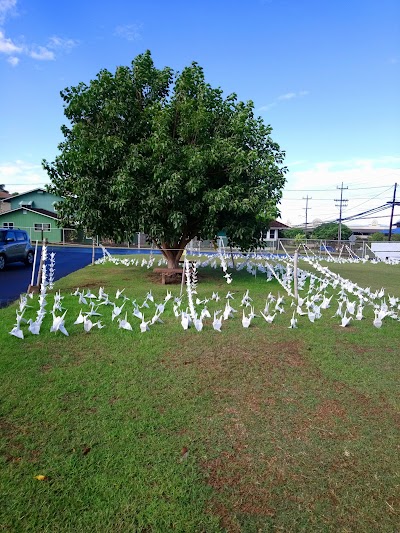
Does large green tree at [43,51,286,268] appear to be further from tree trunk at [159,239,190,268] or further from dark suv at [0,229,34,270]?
dark suv at [0,229,34,270]

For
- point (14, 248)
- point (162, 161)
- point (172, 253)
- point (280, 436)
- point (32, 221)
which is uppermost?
point (162, 161)

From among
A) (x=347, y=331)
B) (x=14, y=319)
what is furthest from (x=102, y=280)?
Answer: (x=347, y=331)

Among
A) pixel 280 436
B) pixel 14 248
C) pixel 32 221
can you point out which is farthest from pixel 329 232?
pixel 280 436

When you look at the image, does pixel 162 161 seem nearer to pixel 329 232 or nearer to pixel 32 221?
pixel 32 221

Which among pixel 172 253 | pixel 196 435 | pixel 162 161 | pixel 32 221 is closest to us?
pixel 196 435

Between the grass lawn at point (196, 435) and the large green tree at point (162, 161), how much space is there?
514 centimetres

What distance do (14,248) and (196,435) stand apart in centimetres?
1400

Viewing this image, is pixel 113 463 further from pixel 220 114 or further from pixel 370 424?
pixel 220 114

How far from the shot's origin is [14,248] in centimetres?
1480

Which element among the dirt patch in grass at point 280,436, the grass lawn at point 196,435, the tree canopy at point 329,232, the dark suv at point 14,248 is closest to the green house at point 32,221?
the dark suv at point 14,248

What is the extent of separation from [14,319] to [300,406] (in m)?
4.80

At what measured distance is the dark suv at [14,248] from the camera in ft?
46.4

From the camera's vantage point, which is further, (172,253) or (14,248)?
(14,248)

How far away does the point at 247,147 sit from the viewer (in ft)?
36.7
